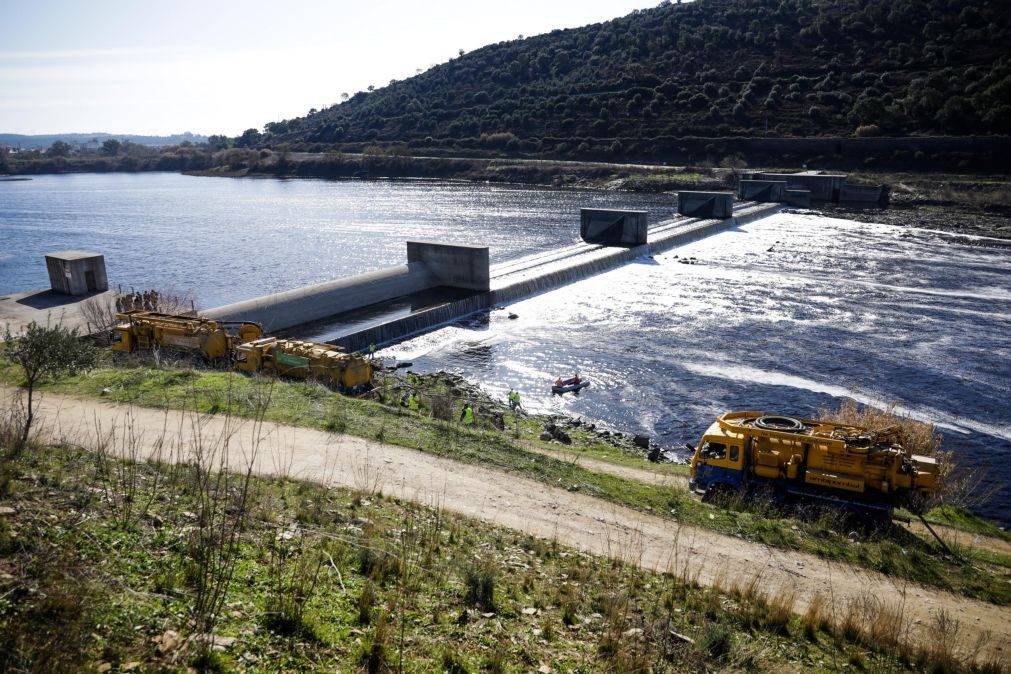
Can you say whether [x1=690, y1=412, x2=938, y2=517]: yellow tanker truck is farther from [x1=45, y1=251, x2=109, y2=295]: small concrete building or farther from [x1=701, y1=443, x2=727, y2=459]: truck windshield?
[x1=45, y1=251, x2=109, y2=295]: small concrete building

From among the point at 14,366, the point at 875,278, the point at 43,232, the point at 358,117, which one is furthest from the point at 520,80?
the point at 14,366

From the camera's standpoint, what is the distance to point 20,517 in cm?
668

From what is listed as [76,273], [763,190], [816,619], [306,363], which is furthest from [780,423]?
[763,190]

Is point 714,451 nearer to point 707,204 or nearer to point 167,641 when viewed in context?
point 167,641

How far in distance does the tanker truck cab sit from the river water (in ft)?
17.8

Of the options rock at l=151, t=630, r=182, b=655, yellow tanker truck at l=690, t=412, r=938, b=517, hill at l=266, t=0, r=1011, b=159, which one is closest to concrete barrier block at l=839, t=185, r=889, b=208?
hill at l=266, t=0, r=1011, b=159

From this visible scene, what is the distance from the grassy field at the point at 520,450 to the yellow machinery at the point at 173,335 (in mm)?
1586

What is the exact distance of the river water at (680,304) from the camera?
72.7 ft

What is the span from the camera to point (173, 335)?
1992cm

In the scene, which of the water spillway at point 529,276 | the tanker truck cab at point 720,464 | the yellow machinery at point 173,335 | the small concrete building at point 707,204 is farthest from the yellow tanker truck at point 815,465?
the small concrete building at point 707,204

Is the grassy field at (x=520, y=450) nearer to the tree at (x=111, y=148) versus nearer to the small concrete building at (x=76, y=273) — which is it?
the small concrete building at (x=76, y=273)

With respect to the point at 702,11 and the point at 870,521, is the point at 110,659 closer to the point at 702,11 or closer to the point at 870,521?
the point at 870,521

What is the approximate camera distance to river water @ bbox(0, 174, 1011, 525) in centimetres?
2217

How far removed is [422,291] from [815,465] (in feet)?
78.3
